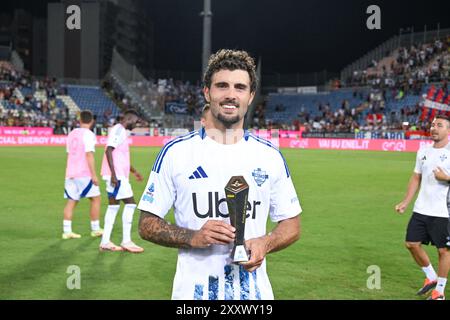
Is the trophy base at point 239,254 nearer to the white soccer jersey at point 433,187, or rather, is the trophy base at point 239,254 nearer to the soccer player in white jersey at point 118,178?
the white soccer jersey at point 433,187

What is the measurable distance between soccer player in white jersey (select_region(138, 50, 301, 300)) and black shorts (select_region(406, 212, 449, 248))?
371cm

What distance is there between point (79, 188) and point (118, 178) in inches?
49.9

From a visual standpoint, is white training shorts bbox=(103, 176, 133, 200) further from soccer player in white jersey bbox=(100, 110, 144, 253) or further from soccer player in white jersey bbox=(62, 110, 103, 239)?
soccer player in white jersey bbox=(62, 110, 103, 239)

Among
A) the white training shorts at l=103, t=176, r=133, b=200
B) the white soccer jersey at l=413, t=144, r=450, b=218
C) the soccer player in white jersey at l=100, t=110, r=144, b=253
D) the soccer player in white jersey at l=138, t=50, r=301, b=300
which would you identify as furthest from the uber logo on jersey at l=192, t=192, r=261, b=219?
the white training shorts at l=103, t=176, r=133, b=200

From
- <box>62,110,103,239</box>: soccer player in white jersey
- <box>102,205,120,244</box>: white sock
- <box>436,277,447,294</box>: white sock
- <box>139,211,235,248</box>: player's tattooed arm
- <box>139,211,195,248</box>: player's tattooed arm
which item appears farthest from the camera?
<box>62,110,103,239</box>: soccer player in white jersey

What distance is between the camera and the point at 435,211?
5.89 metres

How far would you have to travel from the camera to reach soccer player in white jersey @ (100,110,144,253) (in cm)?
790

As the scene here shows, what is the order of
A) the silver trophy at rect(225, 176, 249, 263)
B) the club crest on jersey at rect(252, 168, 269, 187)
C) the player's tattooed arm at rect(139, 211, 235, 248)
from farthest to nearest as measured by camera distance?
the club crest on jersey at rect(252, 168, 269, 187) → the player's tattooed arm at rect(139, 211, 235, 248) → the silver trophy at rect(225, 176, 249, 263)

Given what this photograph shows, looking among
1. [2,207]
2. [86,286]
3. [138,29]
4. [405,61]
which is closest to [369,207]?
[86,286]

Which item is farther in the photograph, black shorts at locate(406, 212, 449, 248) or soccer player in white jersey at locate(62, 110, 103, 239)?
soccer player in white jersey at locate(62, 110, 103, 239)

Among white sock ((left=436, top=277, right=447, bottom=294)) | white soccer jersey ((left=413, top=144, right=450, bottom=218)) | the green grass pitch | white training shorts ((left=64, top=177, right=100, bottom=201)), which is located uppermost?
white soccer jersey ((left=413, top=144, right=450, bottom=218))

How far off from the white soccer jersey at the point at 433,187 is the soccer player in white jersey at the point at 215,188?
12.2 ft

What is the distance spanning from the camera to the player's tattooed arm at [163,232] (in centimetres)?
268

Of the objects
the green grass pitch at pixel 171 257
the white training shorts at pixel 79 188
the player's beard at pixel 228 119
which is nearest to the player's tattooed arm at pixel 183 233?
the player's beard at pixel 228 119
